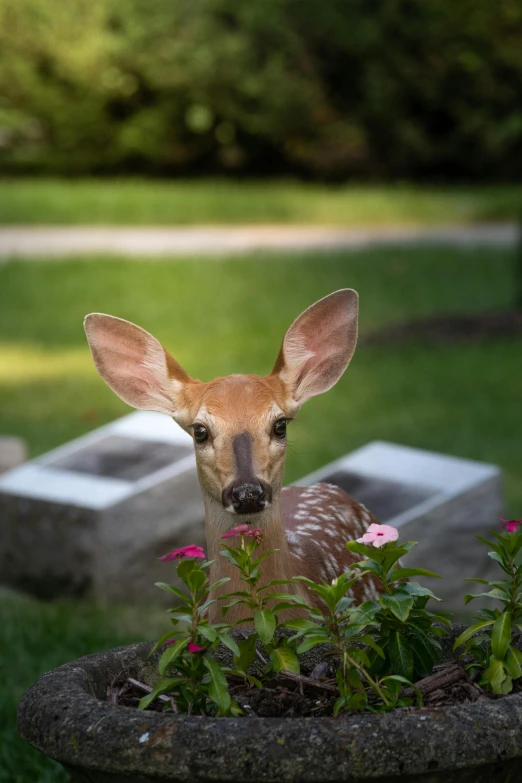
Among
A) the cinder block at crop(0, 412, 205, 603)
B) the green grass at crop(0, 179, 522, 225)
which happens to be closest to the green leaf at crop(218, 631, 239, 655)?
the cinder block at crop(0, 412, 205, 603)

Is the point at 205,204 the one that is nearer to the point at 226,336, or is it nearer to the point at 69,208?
the point at 69,208

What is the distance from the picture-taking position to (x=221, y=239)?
1923cm

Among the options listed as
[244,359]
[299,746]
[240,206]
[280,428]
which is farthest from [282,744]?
[240,206]

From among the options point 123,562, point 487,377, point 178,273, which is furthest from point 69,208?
point 123,562

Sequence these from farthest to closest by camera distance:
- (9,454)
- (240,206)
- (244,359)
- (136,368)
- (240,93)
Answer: (240,93)
(240,206)
(244,359)
(9,454)
(136,368)

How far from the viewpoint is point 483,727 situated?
6.33 feet

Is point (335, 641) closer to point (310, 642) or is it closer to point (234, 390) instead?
point (310, 642)

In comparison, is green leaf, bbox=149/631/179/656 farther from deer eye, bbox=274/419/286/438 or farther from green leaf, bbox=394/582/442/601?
deer eye, bbox=274/419/286/438

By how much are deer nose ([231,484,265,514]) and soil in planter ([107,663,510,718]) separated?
1.83 feet

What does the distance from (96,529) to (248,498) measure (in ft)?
10.1

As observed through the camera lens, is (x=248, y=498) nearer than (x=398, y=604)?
No

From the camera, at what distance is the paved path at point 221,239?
1806cm

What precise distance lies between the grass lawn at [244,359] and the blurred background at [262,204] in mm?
33

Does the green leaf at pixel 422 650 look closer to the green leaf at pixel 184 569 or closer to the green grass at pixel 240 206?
the green leaf at pixel 184 569
